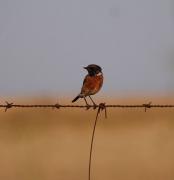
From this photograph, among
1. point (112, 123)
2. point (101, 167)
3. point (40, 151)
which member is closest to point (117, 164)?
point (101, 167)

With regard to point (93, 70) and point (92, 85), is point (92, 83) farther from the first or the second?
point (93, 70)

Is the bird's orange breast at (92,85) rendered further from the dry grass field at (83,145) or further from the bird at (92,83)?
the dry grass field at (83,145)

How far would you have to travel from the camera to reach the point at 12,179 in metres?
11.3

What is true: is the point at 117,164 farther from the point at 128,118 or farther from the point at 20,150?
the point at 128,118

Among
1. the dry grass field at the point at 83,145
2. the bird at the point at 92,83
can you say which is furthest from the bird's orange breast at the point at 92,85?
the dry grass field at the point at 83,145

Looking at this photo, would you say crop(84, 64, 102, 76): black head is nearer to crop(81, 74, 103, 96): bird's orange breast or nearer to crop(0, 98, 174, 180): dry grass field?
crop(81, 74, 103, 96): bird's orange breast

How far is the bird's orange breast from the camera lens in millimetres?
7465

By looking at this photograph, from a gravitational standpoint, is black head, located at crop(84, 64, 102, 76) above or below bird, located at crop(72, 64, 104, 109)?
above

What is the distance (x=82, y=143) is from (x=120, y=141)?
0.55 metres

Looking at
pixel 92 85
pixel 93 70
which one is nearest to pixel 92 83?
pixel 92 85

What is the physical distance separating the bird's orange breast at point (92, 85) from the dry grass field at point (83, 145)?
3.93 meters

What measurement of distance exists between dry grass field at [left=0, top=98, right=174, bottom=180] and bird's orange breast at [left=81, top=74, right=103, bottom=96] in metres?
3.93

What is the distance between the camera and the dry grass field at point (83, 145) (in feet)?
38.4

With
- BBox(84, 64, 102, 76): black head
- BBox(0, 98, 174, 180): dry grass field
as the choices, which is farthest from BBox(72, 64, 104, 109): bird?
BBox(0, 98, 174, 180): dry grass field
